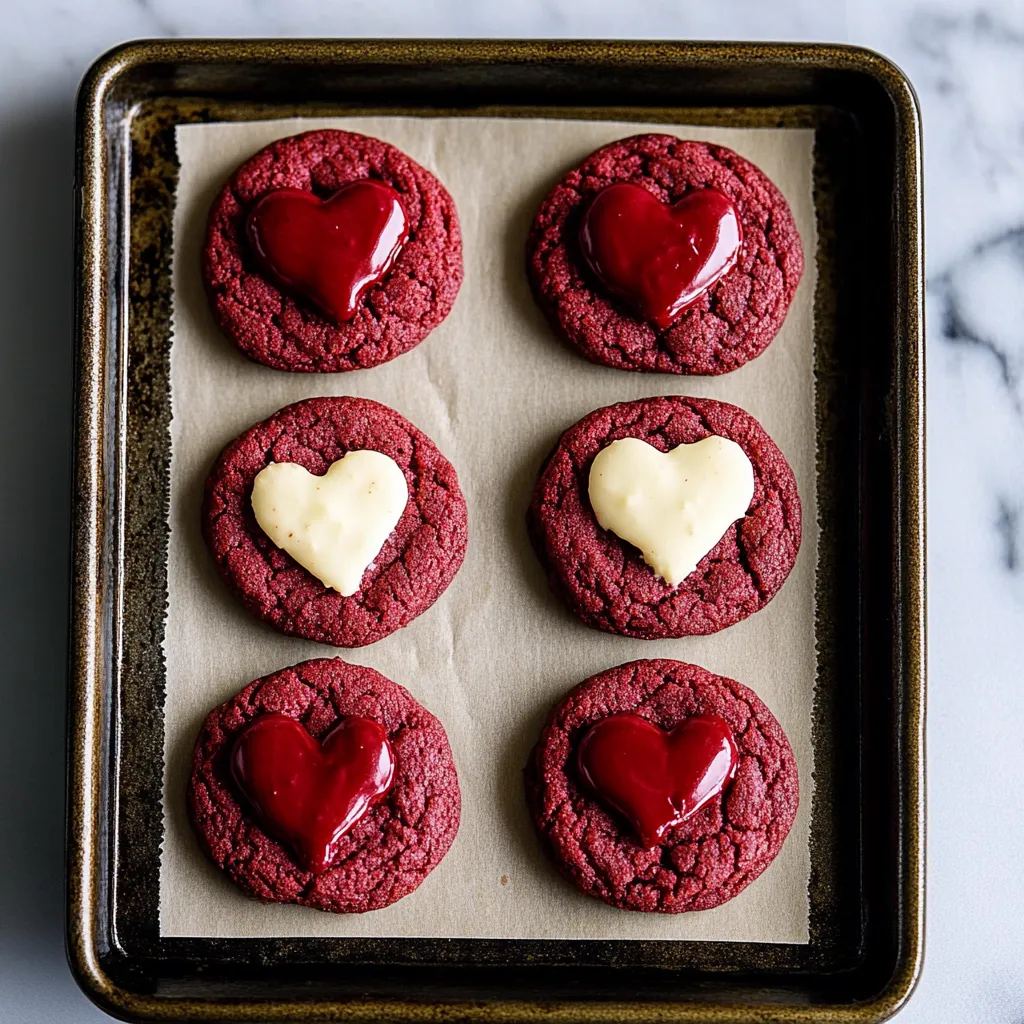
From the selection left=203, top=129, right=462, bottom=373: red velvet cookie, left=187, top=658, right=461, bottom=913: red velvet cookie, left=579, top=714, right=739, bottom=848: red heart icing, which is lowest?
left=187, top=658, right=461, bottom=913: red velvet cookie

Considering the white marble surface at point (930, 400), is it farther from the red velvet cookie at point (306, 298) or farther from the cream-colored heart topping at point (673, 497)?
the cream-colored heart topping at point (673, 497)

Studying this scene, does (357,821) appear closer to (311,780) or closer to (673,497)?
(311,780)

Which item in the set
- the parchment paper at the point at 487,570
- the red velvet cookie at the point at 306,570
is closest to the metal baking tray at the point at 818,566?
the parchment paper at the point at 487,570

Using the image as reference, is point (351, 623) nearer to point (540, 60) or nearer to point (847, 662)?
point (847, 662)

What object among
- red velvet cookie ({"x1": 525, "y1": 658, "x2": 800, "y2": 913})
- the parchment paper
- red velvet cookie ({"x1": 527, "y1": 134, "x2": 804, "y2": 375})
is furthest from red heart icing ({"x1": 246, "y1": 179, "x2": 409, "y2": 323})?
red velvet cookie ({"x1": 525, "y1": 658, "x2": 800, "y2": 913})

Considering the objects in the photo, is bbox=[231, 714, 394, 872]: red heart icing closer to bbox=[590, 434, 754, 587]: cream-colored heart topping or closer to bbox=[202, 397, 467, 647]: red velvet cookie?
bbox=[202, 397, 467, 647]: red velvet cookie

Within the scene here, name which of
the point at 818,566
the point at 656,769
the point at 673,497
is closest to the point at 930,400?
the point at 818,566

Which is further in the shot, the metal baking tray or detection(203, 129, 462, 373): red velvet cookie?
→ detection(203, 129, 462, 373): red velvet cookie
